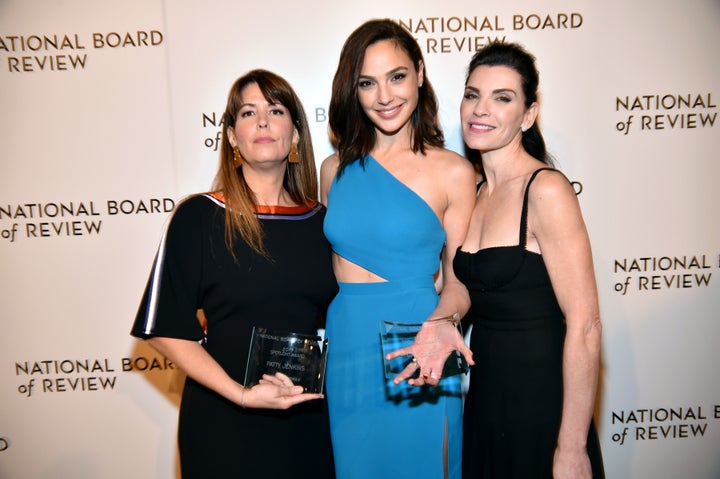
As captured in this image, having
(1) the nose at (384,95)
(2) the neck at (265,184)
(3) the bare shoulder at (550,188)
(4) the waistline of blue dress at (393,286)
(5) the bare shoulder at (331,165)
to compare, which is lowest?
(4) the waistline of blue dress at (393,286)

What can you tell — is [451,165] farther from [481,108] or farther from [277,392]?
[277,392]

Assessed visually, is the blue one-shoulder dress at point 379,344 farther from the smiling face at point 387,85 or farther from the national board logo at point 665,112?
the national board logo at point 665,112

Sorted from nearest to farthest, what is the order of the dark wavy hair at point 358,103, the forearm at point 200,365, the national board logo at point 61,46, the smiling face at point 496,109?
the forearm at point 200,365
the smiling face at point 496,109
the dark wavy hair at point 358,103
the national board logo at point 61,46

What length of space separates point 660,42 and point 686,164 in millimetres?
677

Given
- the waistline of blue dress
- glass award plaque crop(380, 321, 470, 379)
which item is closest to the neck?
the waistline of blue dress

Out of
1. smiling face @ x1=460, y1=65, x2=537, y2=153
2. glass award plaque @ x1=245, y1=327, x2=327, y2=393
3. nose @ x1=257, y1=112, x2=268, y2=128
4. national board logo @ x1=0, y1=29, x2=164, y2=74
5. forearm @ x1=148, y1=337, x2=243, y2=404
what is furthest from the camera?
national board logo @ x1=0, y1=29, x2=164, y2=74

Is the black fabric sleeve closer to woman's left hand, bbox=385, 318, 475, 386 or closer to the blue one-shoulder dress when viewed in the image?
the blue one-shoulder dress

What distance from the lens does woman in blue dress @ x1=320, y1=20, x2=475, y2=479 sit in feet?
6.05

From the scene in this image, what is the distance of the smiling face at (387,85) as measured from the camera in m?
1.92

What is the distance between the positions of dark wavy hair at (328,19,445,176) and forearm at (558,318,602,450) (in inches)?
38.6

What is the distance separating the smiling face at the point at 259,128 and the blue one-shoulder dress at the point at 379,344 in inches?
13.7

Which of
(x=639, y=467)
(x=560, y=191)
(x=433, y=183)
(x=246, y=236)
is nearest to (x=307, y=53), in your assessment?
(x=433, y=183)

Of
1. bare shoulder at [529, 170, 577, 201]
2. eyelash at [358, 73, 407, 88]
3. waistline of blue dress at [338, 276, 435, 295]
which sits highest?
eyelash at [358, 73, 407, 88]

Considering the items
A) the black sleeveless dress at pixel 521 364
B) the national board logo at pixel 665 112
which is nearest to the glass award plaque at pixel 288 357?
the black sleeveless dress at pixel 521 364
